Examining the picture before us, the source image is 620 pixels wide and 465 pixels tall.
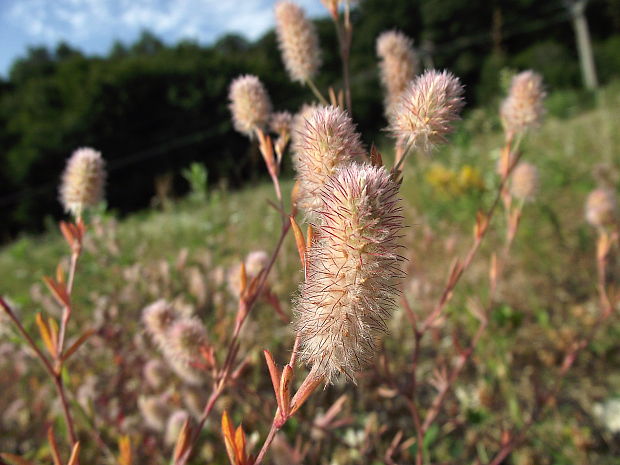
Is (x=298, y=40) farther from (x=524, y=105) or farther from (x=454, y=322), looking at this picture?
(x=454, y=322)

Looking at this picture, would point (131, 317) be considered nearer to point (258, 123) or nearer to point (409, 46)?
point (258, 123)

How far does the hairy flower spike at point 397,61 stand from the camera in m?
1.13

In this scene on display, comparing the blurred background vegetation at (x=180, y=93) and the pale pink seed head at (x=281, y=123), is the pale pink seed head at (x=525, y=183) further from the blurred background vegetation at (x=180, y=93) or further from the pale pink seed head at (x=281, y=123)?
the blurred background vegetation at (x=180, y=93)

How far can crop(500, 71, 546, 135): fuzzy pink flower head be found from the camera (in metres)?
1.13

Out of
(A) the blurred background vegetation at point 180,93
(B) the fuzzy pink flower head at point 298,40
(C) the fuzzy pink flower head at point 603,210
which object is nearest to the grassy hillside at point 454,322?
(C) the fuzzy pink flower head at point 603,210

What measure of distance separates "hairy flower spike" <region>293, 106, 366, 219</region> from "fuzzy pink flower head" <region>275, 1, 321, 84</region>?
496 mm

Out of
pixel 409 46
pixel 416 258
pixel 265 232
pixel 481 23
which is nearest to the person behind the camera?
pixel 409 46

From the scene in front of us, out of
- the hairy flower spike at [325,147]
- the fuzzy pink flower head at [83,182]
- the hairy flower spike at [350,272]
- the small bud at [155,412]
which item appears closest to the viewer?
the hairy flower spike at [350,272]

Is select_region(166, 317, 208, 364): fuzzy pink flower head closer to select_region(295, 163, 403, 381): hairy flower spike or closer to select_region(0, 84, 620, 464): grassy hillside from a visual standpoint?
select_region(0, 84, 620, 464): grassy hillside

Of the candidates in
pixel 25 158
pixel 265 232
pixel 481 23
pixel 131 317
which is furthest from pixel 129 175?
pixel 481 23

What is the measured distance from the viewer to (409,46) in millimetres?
1149

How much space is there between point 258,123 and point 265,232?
3290 mm

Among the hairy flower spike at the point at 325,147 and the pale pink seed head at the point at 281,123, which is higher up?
the pale pink seed head at the point at 281,123

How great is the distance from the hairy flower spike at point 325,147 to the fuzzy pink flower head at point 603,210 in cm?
158
